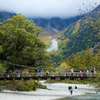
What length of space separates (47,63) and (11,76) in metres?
11.1

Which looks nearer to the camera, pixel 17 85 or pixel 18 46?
pixel 17 85

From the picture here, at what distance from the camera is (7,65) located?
92.9ft

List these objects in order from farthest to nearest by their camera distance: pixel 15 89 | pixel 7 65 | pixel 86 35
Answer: pixel 86 35 → pixel 7 65 → pixel 15 89

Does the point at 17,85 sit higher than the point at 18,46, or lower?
lower

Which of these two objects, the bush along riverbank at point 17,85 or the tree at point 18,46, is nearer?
the bush along riverbank at point 17,85

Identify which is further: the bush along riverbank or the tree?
the tree

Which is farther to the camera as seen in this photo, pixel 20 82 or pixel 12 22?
pixel 12 22

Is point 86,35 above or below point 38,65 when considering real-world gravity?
above

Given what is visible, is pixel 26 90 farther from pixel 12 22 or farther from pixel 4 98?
pixel 12 22

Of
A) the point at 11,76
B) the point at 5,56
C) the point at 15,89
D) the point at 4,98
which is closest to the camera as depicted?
the point at 4,98

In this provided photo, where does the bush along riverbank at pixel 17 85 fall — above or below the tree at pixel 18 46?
below

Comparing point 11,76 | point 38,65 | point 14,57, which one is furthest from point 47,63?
point 11,76

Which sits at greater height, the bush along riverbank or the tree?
the tree

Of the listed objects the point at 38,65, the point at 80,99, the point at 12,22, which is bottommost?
the point at 80,99
